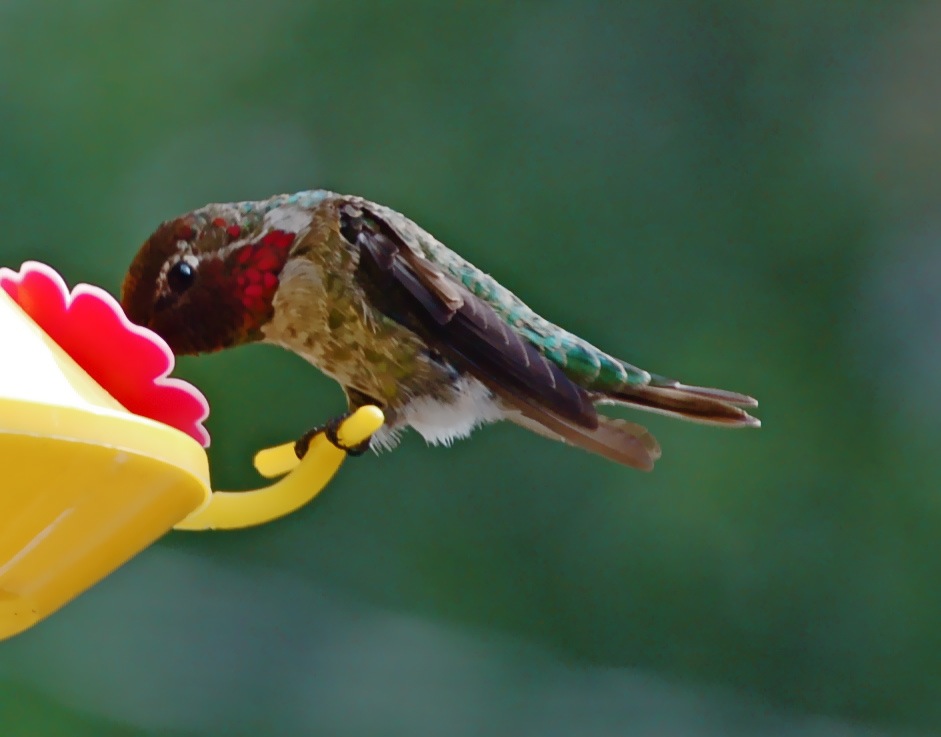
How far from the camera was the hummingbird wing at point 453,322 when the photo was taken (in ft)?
3.85

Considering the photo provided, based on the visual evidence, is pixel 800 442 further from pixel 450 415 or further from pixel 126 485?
pixel 126 485

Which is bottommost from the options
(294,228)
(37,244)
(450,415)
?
(37,244)

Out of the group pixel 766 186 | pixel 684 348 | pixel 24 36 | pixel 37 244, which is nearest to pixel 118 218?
pixel 37 244

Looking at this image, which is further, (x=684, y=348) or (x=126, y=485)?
(x=684, y=348)

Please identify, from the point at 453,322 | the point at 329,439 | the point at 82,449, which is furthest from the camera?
the point at 453,322

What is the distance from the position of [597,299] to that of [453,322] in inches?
49.1

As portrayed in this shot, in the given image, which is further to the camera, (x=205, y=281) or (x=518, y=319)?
(x=518, y=319)

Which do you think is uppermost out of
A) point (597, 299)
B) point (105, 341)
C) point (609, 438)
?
point (105, 341)

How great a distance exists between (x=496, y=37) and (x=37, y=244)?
1.15 metres

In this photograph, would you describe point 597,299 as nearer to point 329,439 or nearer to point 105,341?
point 329,439

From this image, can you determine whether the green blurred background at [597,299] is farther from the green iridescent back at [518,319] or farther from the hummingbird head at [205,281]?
the hummingbird head at [205,281]

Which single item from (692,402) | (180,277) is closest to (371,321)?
Result: (180,277)

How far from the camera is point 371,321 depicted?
128 cm

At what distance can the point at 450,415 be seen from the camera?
4.48ft
